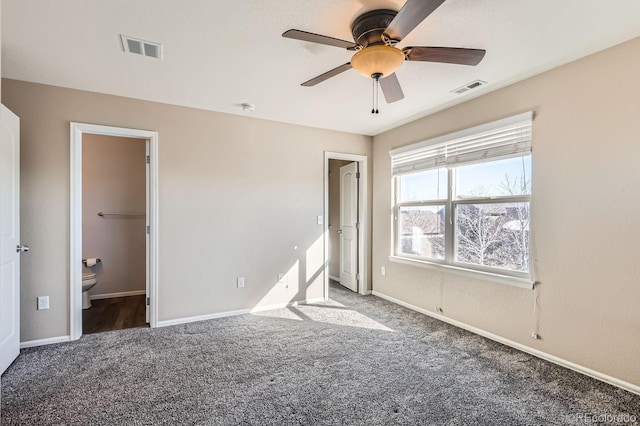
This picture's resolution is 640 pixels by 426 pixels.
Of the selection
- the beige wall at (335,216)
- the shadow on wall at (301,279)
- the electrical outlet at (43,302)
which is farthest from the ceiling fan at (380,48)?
the beige wall at (335,216)

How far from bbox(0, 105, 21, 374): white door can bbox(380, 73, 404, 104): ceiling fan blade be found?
2.81 m

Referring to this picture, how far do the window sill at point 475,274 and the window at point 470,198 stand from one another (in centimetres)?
6

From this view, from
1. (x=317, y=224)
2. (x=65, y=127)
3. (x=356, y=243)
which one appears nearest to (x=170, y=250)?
(x=65, y=127)

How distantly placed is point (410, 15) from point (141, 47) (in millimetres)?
1964

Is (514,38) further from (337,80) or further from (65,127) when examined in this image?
(65,127)

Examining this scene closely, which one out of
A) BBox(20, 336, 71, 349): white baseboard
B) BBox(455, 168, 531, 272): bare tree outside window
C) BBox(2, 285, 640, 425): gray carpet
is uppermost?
BBox(455, 168, 531, 272): bare tree outside window

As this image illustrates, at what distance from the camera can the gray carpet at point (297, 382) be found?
77.1 inches

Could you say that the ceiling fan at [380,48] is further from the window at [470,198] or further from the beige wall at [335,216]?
the beige wall at [335,216]

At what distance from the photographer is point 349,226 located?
515 cm

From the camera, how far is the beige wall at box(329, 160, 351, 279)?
→ 5.77m

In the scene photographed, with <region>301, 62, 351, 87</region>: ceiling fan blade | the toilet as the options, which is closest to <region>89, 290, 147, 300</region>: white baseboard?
the toilet

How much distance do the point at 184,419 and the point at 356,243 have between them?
346 centimetres

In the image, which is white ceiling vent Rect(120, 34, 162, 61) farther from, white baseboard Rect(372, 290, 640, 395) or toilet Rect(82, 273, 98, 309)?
white baseboard Rect(372, 290, 640, 395)

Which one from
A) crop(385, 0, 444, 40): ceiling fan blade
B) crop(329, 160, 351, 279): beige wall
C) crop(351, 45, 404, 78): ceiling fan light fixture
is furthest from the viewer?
crop(329, 160, 351, 279): beige wall
